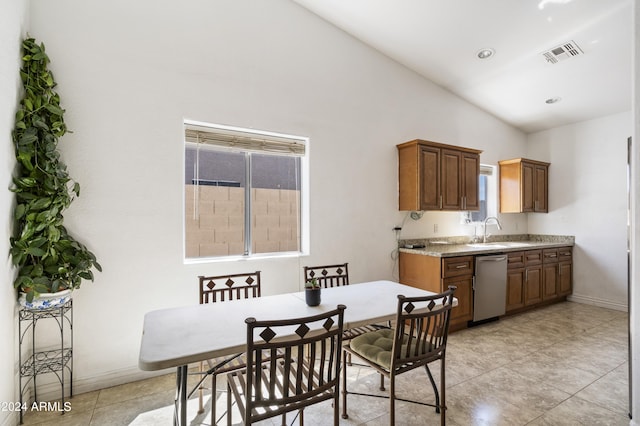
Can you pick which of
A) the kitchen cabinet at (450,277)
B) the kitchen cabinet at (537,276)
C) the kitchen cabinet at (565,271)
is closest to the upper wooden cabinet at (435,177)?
the kitchen cabinet at (450,277)

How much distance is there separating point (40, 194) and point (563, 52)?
16.4 ft

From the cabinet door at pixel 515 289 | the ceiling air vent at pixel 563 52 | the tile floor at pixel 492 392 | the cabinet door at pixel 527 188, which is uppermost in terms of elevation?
the ceiling air vent at pixel 563 52

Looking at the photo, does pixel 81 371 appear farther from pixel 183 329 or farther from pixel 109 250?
pixel 183 329

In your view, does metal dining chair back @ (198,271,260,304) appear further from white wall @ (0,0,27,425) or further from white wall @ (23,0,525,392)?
white wall @ (0,0,27,425)

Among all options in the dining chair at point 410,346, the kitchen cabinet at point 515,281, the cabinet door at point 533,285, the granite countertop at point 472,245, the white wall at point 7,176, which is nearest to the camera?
the dining chair at point 410,346

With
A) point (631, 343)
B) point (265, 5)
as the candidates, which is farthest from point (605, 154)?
point (265, 5)

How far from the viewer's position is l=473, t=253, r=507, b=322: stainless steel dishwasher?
3719 mm

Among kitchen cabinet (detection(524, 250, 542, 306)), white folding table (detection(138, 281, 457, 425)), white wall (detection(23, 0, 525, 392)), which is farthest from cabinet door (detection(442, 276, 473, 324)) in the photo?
white folding table (detection(138, 281, 457, 425))

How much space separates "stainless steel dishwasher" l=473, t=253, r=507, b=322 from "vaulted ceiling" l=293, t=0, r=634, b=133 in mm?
2292

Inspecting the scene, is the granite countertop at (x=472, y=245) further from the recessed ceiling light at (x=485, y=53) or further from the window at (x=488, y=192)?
the recessed ceiling light at (x=485, y=53)

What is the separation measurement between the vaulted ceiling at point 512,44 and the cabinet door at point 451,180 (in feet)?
3.55

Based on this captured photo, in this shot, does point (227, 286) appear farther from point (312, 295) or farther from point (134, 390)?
point (134, 390)

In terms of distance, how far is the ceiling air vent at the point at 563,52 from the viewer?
3330 mm

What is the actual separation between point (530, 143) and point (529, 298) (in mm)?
2836
